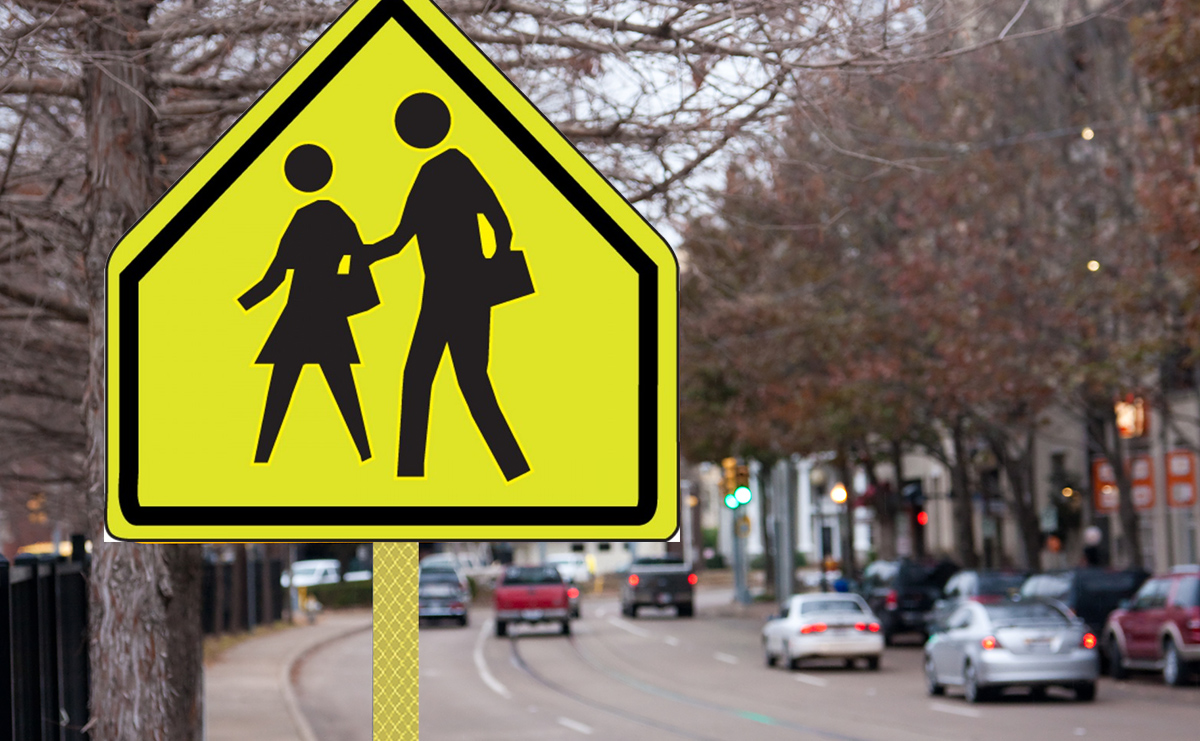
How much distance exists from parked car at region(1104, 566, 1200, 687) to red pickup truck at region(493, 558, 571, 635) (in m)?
17.1

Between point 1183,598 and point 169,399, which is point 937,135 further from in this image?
point 169,399

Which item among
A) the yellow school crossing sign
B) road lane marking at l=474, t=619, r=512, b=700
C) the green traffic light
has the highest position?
the yellow school crossing sign

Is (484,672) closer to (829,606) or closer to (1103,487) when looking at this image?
(829,606)

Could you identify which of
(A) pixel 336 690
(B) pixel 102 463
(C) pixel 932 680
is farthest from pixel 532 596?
(B) pixel 102 463

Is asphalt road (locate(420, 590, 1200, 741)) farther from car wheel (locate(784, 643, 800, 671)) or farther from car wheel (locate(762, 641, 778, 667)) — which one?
car wheel (locate(784, 643, 800, 671))

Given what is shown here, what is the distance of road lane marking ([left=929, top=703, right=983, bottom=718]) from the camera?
69.5 feet

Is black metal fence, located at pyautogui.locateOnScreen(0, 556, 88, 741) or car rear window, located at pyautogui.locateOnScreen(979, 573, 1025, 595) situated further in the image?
car rear window, located at pyautogui.locateOnScreen(979, 573, 1025, 595)

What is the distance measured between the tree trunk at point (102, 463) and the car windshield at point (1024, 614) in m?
16.9

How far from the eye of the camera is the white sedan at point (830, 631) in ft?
96.7

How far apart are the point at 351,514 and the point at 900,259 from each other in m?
31.4

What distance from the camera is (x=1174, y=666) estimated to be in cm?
2430

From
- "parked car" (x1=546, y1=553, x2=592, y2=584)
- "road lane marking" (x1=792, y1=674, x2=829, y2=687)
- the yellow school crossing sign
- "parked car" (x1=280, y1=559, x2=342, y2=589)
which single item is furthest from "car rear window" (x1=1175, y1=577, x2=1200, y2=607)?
"parked car" (x1=546, y1=553, x2=592, y2=584)

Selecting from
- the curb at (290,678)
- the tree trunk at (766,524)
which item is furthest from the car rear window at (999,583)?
the tree trunk at (766,524)

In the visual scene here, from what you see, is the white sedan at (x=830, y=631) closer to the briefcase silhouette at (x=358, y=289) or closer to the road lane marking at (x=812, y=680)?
the road lane marking at (x=812, y=680)
